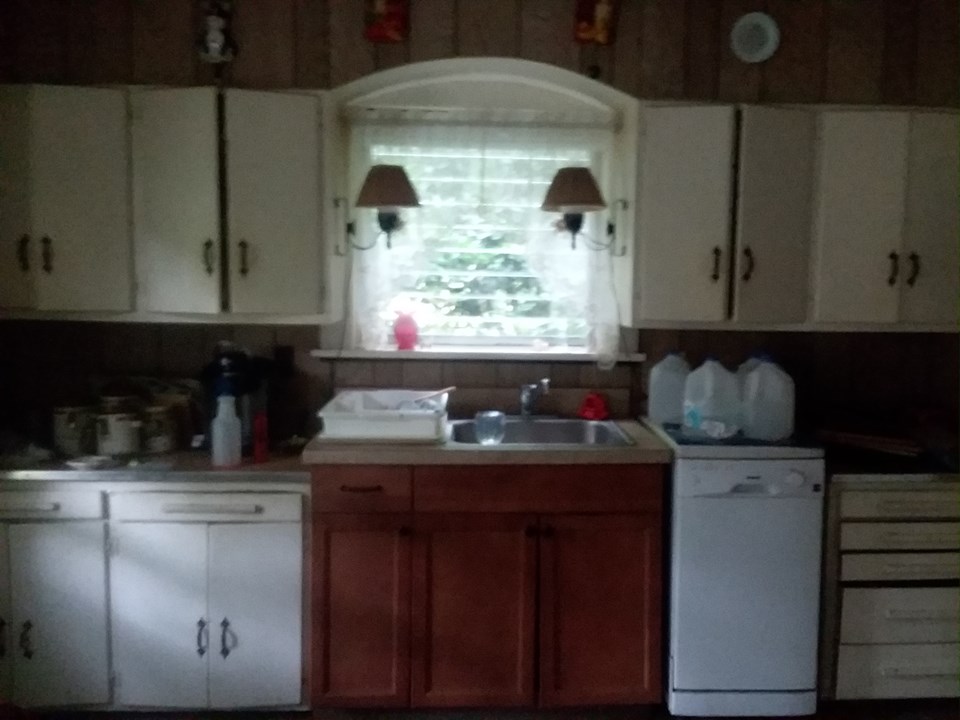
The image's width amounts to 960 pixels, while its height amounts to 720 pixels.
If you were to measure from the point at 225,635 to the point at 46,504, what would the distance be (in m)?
0.66

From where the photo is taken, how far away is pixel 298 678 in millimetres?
2688

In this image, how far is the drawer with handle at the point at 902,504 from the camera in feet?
8.87

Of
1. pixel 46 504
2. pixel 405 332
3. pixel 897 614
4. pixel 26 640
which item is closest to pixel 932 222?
pixel 897 614

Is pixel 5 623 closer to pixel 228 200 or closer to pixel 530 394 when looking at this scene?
pixel 228 200

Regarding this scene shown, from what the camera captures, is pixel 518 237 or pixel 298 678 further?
pixel 518 237

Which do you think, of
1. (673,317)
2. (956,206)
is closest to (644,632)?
(673,317)

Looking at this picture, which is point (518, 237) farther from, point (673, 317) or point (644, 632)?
point (644, 632)

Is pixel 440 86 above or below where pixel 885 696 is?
above

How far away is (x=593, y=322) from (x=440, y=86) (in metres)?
1.01

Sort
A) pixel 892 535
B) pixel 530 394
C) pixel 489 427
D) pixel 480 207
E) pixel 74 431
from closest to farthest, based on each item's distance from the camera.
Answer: pixel 892 535 < pixel 74 431 < pixel 489 427 < pixel 530 394 < pixel 480 207

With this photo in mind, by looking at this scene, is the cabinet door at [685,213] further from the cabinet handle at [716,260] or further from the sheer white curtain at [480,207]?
the sheer white curtain at [480,207]

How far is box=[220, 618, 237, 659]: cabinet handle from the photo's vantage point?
265cm

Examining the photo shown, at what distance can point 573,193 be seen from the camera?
2.92 metres

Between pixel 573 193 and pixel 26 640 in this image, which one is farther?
pixel 573 193
